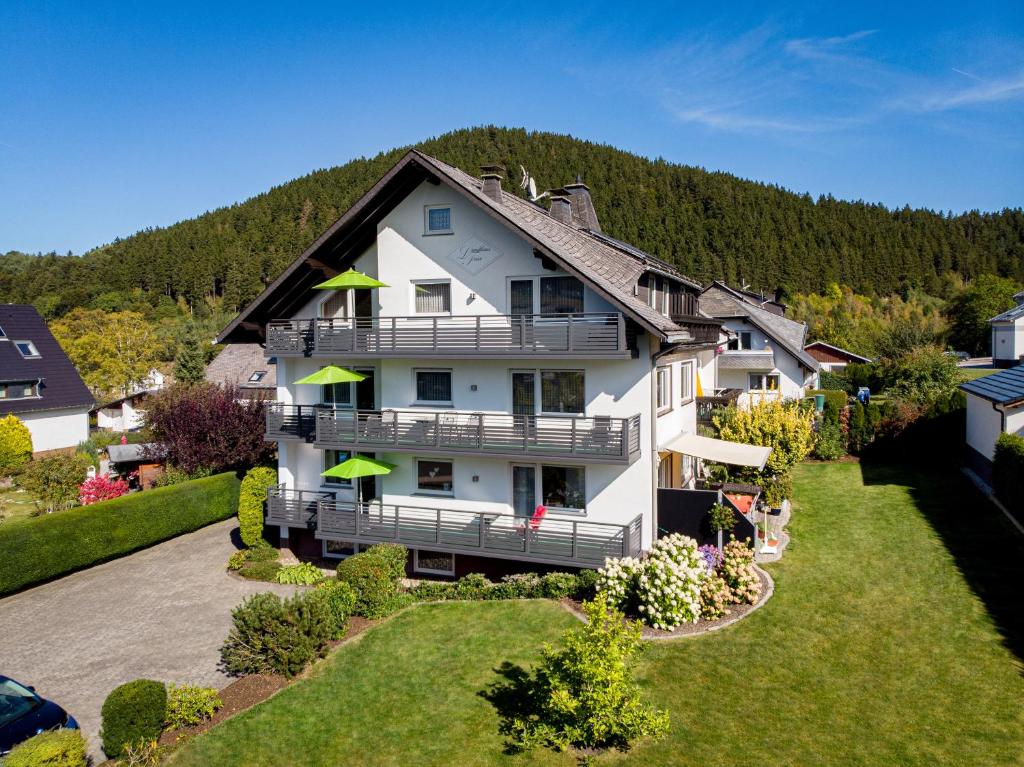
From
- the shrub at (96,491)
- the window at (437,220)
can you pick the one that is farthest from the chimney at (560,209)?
the shrub at (96,491)

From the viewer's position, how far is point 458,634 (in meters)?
16.7

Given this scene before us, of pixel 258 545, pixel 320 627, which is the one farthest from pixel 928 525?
pixel 258 545

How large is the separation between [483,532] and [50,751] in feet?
35.7

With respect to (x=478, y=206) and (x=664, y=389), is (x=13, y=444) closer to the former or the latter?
(x=478, y=206)

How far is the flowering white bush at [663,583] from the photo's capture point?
16.0 meters

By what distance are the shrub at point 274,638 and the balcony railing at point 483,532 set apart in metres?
4.69

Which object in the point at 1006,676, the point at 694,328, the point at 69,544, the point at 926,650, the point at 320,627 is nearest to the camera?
the point at 1006,676

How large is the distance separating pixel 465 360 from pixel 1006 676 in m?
14.7

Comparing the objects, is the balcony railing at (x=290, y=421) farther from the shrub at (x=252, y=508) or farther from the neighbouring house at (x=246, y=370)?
the neighbouring house at (x=246, y=370)

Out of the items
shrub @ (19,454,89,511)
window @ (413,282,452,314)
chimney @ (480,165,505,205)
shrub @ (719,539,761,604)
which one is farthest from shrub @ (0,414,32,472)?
shrub @ (719,539,761,604)

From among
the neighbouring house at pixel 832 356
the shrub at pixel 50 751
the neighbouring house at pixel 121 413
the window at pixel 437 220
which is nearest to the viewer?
the shrub at pixel 50 751

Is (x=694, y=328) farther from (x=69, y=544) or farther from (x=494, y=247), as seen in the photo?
(x=69, y=544)

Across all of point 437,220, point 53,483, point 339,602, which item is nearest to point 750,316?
point 437,220

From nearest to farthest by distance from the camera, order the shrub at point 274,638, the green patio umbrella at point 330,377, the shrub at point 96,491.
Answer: the shrub at point 274,638 → the green patio umbrella at point 330,377 → the shrub at point 96,491
